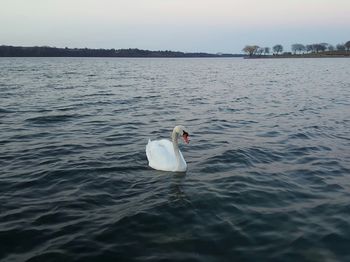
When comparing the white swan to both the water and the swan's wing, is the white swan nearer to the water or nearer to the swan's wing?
the swan's wing

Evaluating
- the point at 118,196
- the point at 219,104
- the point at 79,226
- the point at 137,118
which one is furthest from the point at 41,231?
the point at 219,104

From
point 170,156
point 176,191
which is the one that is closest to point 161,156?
point 170,156

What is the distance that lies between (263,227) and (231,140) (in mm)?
7101

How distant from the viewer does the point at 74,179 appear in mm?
10008

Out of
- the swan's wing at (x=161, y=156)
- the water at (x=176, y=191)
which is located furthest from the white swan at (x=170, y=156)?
the water at (x=176, y=191)

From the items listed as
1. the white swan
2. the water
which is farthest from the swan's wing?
the water

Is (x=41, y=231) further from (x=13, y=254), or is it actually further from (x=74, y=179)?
(x=74, y=179)

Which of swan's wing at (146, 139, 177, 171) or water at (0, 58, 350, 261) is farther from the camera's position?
swan's wing at (146, 139, 177, 171)

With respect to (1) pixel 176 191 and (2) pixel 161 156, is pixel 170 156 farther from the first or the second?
(1) pixel 176 191

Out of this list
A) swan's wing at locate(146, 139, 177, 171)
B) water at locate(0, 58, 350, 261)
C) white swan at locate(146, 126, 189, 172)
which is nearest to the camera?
water at locate(0, 58, 350, 261)

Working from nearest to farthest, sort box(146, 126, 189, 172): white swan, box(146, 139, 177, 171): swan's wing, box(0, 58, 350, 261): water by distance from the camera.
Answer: box(0, 58, 350, 261): water → box(146, 126, 189, 172): white swan → box(146, 139, 177, 171): swan's wing

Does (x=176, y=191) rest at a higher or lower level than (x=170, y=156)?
lower

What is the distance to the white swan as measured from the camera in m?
10.8

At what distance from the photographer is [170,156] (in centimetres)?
1121
